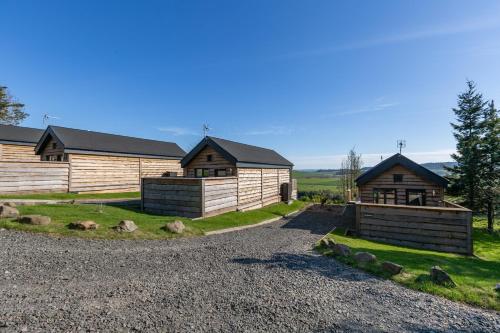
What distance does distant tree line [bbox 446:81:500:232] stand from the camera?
20.7 meters

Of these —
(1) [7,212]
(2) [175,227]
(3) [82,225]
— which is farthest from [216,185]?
(1) [7,212]

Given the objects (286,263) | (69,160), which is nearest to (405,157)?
(286,263)

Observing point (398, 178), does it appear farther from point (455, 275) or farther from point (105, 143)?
point (105, 143)

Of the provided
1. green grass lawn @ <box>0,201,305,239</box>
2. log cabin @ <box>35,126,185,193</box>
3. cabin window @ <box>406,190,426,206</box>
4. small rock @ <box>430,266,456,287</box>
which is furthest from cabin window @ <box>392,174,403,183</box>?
log cabin @ <box>35,126,185,193</box>

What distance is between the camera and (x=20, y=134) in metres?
28.2

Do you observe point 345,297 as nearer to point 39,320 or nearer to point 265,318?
point 265,318

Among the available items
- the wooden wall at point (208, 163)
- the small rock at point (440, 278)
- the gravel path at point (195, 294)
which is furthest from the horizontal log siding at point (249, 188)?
the small rock at point (440, 278)

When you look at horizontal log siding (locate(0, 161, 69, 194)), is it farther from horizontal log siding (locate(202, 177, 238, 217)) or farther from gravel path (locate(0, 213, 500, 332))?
horizontal log siding (locate(202, 177, 238, 217))

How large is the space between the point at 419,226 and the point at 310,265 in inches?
300

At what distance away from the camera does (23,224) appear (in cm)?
997

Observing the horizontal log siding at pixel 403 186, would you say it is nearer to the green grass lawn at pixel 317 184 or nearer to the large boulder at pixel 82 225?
the large boulder at pixel 82 225

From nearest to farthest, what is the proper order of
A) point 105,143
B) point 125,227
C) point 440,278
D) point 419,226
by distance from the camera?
point 440,278 → point 125,227 → point 419,226 → point 105,143

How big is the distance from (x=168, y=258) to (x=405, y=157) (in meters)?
17.3

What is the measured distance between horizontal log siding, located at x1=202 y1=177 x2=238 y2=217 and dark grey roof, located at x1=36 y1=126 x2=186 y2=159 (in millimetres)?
13185
